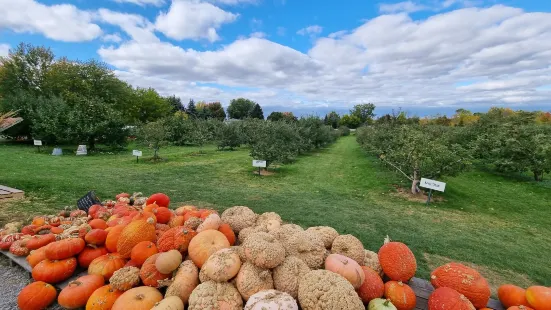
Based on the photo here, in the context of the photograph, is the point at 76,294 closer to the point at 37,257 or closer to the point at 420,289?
the point at 37,257

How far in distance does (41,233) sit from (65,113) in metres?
20.1

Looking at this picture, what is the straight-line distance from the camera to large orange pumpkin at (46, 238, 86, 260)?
302 centimetres

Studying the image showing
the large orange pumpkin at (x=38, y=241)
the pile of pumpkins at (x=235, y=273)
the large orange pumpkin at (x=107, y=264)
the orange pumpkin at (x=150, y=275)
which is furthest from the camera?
the large orange pumpkin at (x=38, y=241)

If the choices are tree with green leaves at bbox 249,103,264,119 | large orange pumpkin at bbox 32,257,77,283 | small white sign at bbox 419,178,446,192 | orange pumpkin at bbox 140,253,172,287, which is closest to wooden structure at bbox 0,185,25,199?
large orange pumpkin at bbox 32,257,77,283

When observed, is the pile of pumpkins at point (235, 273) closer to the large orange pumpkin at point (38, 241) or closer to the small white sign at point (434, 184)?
the large orange pumpkin at point (38, 241)

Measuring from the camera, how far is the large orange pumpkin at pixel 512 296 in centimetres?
252

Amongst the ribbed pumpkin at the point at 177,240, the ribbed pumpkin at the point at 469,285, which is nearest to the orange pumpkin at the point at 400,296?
the ribbed pumpkin at the point at 469,285

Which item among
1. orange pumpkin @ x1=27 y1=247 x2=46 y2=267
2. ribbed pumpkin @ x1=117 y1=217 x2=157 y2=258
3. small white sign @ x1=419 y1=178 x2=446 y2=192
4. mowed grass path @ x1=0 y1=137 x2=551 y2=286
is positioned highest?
ribbed pumpkin @ x1=117 y1=217 x2=157 y2=258

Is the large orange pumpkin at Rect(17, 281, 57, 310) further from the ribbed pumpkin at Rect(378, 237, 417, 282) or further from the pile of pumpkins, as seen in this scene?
the ribbed pumpkin at Rect(378, 237, 417, 282)

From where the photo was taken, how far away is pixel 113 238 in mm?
3146

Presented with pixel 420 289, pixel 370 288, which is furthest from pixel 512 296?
pixel 370 288

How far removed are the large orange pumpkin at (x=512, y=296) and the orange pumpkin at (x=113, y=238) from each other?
3933 millimetres

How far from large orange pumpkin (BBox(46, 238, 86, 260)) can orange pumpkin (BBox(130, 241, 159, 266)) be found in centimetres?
84

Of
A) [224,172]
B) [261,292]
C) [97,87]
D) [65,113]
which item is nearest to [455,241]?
[261,292]
